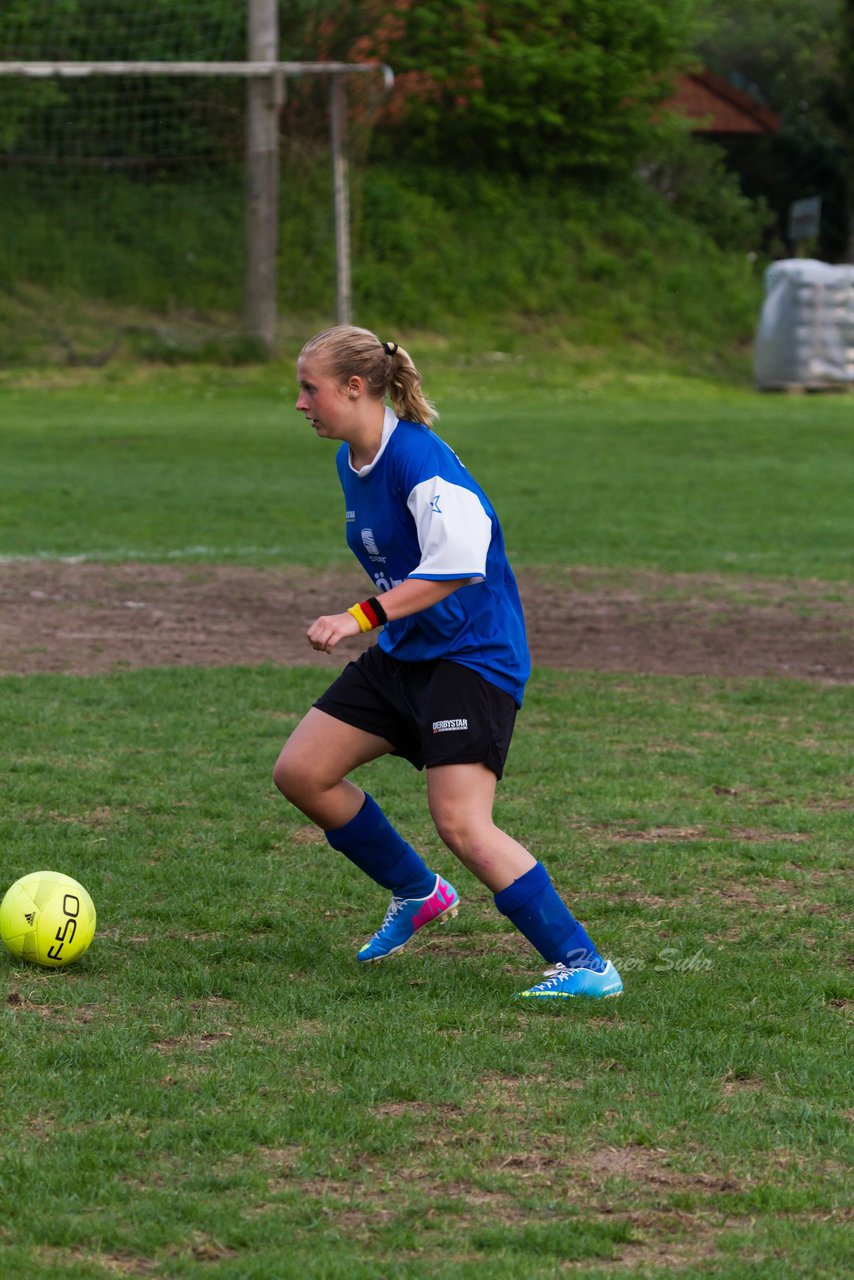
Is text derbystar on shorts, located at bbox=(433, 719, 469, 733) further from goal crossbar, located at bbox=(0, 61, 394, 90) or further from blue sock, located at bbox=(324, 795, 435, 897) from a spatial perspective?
goal crossbar, located at bbox=(0, 61, 394, 90)

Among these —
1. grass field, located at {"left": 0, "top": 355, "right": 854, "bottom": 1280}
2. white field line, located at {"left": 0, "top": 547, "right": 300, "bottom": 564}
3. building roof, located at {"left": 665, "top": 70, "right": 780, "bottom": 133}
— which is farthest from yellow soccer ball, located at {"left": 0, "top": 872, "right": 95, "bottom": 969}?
building roof, located at {"left": 665, "top": 70, "right": 780, "bottom": 133}

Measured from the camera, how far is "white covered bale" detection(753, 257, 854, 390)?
28.5m

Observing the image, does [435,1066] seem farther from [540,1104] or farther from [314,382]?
[314,382]

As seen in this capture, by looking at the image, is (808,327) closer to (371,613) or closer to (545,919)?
(545,919)

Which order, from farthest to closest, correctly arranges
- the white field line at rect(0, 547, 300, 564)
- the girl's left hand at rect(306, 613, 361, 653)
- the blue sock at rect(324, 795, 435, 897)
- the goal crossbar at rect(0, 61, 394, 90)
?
the goal crossbar at rect(0, 61, 394, 90)
the white field line at rect(0, 547, 300, 564)
the blue sock at rect(324, 795, 435, 897)
the girl's left hand at rect(306, 613, 361, 653)

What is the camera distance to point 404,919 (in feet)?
15.4

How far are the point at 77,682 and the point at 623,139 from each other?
2978 centimetres

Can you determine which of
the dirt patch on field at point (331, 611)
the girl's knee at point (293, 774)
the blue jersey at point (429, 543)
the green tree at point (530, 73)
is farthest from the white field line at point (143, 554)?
the green tree at point (530, 73)

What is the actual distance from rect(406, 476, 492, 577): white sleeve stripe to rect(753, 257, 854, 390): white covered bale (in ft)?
83.5

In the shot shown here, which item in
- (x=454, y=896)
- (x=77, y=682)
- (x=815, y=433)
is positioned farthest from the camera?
(x=815, y=433)

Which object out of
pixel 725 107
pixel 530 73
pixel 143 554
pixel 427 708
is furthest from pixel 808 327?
pixel 427 708

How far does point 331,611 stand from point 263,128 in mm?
15898

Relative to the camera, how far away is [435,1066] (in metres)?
3.79

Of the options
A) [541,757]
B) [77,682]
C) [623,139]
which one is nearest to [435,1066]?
[541,757]
